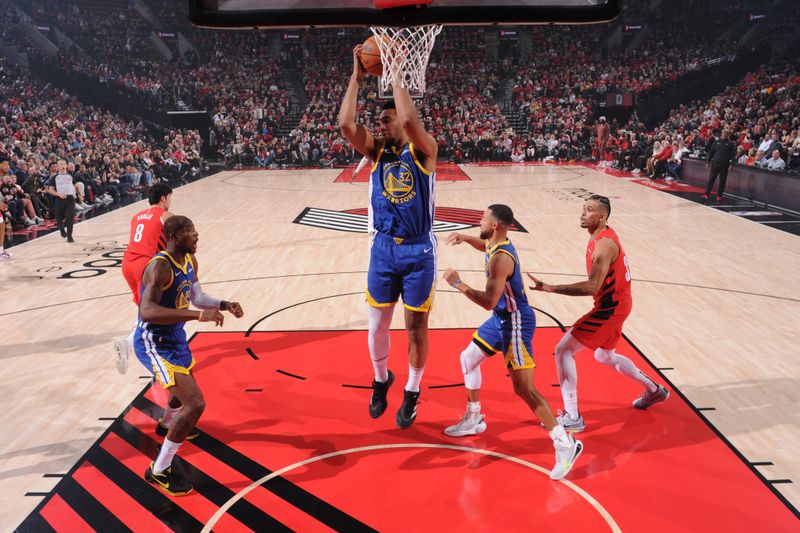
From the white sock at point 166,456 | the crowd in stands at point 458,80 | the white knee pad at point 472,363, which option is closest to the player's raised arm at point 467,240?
the white knee pad at point 472,363

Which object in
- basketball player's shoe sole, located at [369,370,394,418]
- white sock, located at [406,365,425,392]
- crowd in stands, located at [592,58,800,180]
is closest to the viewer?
white sock, located at [406,365,425,392]

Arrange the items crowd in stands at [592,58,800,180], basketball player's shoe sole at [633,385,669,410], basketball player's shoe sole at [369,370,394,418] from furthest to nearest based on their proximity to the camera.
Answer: crowd in stands at [592,58,800,180]
basketball player's shoe sole at [633,385,669,410]
basketball player's shoe sole at [369,370,394,418]

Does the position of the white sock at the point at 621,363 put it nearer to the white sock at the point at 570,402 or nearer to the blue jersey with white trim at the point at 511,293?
the white sock at the point at 570,402

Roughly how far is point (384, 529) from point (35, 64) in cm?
3168

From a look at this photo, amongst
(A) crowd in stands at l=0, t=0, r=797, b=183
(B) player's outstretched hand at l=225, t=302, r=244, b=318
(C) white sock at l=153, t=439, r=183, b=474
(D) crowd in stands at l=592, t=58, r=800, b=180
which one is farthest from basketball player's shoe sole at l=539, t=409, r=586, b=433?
(A) crowd in stands at l=0, t=0, r=797, b=183

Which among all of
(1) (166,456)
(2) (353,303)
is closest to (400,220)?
(1) (166,456)

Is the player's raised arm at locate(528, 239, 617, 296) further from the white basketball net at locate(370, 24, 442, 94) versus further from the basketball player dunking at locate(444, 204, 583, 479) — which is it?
the white basketball net at locate(370, 24, 442, 94)

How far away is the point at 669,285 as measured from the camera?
828 centimetres

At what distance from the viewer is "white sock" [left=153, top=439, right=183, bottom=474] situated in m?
3.82

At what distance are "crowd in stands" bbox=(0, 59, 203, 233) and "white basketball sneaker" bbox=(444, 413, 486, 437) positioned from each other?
31.8 feet

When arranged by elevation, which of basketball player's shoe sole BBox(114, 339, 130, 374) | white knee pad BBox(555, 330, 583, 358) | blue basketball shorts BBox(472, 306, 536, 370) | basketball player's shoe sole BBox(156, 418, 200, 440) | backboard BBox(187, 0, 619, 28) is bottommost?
A: basketball player's shoe sole BBox(156, 418, 200, 440)

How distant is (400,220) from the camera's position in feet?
13.9

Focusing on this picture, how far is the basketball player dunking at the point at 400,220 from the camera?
4211mm

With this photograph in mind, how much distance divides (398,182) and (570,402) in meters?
1.91
